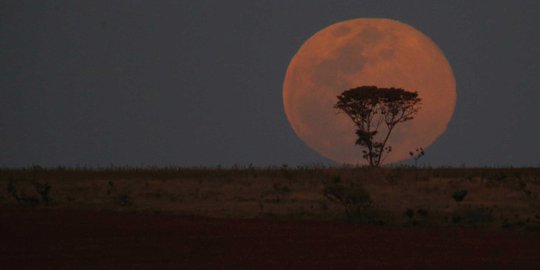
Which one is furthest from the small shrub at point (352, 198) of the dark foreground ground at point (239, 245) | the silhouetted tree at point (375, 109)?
the silhouetted tree at point (375, 109)

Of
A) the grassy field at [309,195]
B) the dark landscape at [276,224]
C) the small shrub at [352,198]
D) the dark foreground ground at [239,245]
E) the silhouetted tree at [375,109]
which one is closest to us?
the dark foreground ground at [239,245]

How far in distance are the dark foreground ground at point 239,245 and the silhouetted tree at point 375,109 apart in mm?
37370

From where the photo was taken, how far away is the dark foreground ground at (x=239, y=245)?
1733 centimetres

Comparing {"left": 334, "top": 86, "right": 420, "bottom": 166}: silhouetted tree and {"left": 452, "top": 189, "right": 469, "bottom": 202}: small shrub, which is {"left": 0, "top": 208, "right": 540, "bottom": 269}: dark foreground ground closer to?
{"left": 452, "top": 189, "right": 469, "bottom": 202}: small shrub

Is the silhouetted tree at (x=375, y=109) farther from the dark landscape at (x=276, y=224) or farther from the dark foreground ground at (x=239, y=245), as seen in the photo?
the dark foreground ground at (x=239, y=245)

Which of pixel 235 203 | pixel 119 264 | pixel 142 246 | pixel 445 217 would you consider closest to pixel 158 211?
pixel 235 203

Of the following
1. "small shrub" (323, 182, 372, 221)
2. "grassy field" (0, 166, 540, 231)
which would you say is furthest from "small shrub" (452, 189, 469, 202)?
"small shrub" (323, 182, 372, 221)

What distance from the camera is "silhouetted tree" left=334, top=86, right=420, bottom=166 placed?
63.5 m

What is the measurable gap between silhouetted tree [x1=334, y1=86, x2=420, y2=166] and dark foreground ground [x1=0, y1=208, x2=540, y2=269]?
37.4 metres

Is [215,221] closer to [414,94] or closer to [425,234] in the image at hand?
[425,234]

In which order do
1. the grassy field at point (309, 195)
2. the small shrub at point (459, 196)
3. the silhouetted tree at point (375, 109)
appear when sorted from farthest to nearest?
the silhouetted tree at point (375, 109)
the small shrub at point (459, 196)
the grassy field at point (309, 195)

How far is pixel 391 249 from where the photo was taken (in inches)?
773

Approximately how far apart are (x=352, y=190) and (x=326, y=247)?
39.8 feet

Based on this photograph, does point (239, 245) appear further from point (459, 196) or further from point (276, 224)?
point (459, 196)
